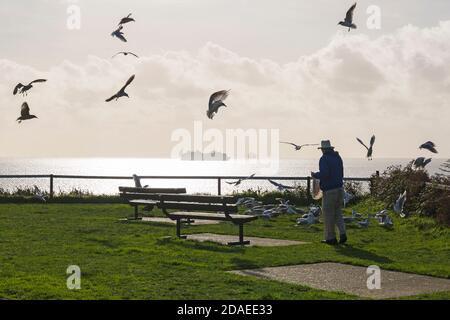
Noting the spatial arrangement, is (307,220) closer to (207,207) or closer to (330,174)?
(330,174)

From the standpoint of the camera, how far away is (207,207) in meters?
15.3

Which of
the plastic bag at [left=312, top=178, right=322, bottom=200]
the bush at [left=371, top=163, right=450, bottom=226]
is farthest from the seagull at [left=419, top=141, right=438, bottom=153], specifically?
the plastic bag at [left=312, top=178, right=322, bottom=200]

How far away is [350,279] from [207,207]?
17.7ft

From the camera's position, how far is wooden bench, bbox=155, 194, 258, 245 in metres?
14.8

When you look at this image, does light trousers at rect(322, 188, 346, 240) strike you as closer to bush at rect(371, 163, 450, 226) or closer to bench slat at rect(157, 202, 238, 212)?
bench slat at rect(157, 202, 238, 212)

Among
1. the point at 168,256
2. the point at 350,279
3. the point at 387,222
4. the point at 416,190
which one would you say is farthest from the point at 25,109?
the point at 416,190

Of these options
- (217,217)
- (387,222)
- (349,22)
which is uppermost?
(349,22)

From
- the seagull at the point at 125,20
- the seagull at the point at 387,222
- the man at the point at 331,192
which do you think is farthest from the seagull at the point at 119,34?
the seagull at the point at 387,222

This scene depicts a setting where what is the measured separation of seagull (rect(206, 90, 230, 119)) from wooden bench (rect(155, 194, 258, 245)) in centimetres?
187

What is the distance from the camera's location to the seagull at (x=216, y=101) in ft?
45.9
